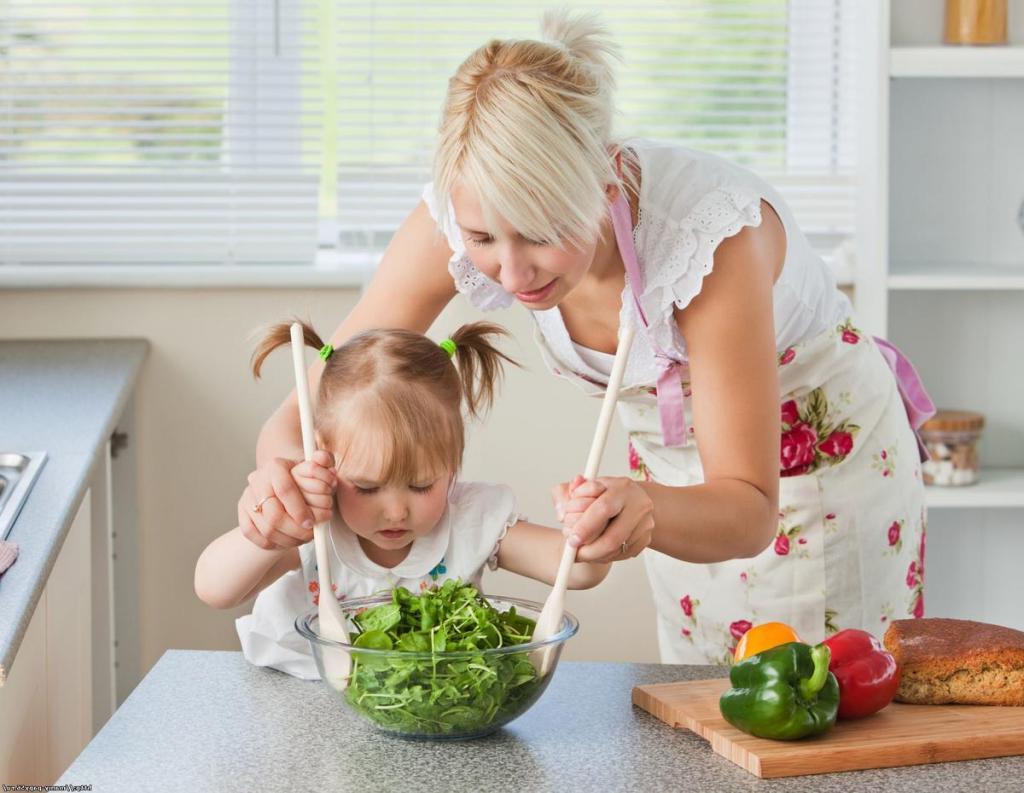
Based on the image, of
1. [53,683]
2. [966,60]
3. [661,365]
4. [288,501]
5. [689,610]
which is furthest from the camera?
[966,60]

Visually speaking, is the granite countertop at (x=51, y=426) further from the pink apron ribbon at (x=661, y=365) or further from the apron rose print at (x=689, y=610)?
the apron rose print at (x=689, y=610)

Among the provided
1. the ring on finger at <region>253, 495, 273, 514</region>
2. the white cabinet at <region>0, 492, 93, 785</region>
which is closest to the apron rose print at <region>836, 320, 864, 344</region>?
the ring on finger at <region>253, 495, 273, 514</region>

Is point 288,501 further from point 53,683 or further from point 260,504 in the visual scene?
point 53,683

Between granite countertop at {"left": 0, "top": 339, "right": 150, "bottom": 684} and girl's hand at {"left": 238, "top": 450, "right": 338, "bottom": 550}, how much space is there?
0.91 ft

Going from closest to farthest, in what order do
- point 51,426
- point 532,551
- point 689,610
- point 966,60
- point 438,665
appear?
point 438,665
point 532,551
point 689,610
point 51,426
point 966,60

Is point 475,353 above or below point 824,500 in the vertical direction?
above

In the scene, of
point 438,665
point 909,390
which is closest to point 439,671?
point 438,665

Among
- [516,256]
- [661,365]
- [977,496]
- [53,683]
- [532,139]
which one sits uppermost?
[532,139]

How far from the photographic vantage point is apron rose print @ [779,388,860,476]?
5.52ft

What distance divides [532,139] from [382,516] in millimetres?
395

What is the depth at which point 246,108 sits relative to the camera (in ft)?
9.14

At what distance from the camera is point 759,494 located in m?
1.29

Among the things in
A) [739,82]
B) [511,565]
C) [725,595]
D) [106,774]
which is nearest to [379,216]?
[739,82]

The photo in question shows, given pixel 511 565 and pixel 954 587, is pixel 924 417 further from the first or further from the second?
pixel 954 587
